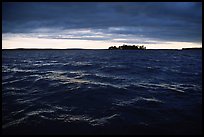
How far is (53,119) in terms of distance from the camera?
7.68 metres

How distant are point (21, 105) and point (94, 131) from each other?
4565mm

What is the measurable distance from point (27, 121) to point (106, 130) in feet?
10.2

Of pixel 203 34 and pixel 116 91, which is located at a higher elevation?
pixel 203 34

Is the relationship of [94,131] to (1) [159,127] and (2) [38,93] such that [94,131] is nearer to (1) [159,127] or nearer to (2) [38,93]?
(1) [159,127]

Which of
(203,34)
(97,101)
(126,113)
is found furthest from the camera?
(97,101)

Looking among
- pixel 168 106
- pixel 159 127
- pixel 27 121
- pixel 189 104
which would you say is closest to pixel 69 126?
pixel 27 121

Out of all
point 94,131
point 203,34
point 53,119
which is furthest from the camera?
point 53,119

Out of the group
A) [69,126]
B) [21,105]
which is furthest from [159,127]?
[21,105]

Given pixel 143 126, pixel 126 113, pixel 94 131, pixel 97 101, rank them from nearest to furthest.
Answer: pixel 94 131
pixel 143 126
pixel 126 113
pixel 97 101

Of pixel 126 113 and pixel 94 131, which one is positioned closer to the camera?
pixel 94 131

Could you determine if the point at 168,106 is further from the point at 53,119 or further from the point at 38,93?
the point at 38,93

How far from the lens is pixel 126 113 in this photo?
8500 mm

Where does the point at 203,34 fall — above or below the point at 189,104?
above

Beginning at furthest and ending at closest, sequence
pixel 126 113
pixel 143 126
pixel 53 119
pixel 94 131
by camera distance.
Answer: pixel 126 113 → pixel 53 119 → pixel 143 126 → pixel 94 131
